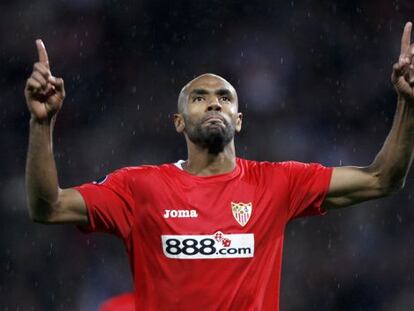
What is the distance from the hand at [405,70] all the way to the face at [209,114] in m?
0.89

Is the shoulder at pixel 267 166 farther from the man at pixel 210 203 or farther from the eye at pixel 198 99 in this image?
the eye at pixel 198 99

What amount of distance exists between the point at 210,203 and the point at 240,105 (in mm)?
4359

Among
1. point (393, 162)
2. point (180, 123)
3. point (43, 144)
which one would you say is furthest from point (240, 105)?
point (43, 144)

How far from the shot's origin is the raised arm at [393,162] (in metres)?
3.56

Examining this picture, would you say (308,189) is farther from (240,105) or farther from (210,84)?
(240,105)

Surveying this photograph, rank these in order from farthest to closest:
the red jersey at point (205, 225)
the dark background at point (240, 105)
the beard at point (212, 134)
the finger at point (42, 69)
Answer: the dark background at point (240, 105), the beard at point (212, 134), the red jersey at point (205, 225), the finger at point (42, 69)

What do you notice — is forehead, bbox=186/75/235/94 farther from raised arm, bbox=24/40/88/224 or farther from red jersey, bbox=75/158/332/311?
raised arm, bbox=24/40/88/224

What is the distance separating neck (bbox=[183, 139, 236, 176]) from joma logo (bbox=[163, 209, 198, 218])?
1.02 ft

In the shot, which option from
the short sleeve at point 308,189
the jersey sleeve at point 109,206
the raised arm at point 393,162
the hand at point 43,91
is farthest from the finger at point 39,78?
the raised arm at point 393,162

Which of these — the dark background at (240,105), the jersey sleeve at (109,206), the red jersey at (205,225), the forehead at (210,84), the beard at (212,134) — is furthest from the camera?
the dark background at (240,105)

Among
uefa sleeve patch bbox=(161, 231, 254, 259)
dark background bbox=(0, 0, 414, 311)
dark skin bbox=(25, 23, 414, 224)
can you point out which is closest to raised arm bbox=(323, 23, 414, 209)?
dark skin bbox=(25, 23, 414, 224)

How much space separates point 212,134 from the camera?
4059 millimetres

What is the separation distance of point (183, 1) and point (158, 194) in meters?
4.98

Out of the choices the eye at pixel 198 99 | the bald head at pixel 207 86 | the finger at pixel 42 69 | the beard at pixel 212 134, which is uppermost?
the finger at pixel 42 69
